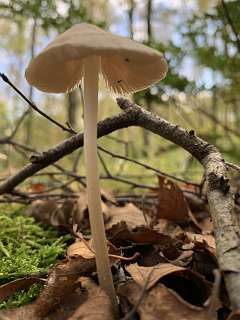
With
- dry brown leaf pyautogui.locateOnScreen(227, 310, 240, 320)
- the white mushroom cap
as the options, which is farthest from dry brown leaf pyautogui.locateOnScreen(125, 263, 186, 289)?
the white mushroom cap

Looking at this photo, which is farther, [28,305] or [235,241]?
[28,305]

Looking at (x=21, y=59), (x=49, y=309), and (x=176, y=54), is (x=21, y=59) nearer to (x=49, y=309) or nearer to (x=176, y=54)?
(x=176, y=54)

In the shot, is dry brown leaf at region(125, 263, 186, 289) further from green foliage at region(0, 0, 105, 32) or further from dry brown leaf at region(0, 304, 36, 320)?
green foliage at region(0, 0, 105, 32)

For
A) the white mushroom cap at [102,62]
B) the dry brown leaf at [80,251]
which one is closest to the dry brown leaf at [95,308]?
the dry brown leaf at [80,251]

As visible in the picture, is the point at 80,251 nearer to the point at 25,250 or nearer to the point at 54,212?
the point at 25,250

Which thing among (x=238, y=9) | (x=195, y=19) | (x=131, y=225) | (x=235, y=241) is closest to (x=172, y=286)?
(x=235, y=241)

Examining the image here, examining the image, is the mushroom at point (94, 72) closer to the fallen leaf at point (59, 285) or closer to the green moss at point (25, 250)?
the fallen leaf at point (59, 285)
